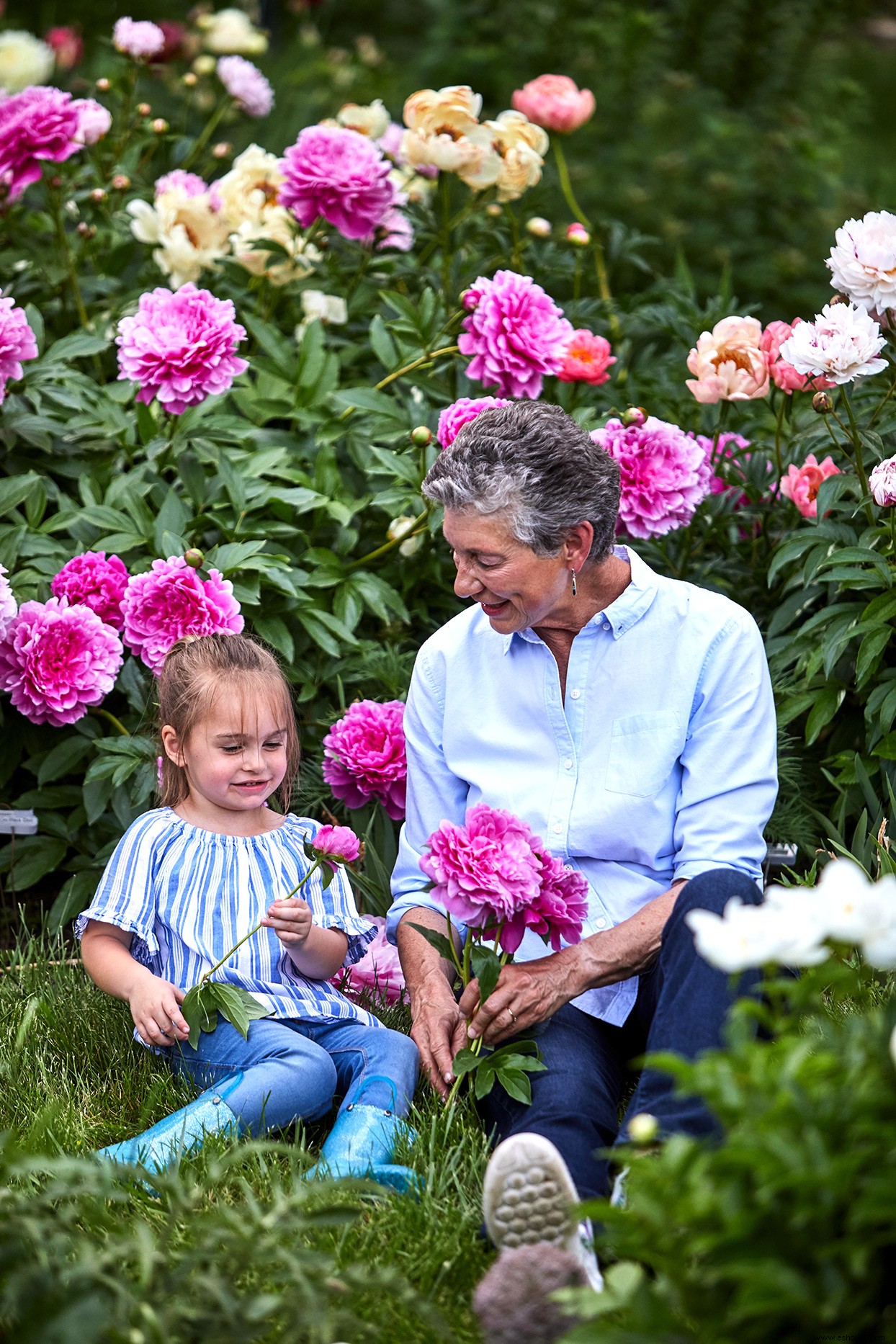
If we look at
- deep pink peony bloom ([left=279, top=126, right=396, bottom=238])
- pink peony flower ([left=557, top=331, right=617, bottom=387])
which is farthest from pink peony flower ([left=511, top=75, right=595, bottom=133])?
pink peony flower ([left=557, top=331, right=617, bottom=387])

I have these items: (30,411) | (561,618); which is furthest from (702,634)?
(30,411)

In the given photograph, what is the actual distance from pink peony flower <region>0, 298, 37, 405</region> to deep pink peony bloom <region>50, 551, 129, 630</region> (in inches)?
15.6

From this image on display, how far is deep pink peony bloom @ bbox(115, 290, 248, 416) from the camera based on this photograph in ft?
8.92

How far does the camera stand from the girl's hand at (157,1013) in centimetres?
212

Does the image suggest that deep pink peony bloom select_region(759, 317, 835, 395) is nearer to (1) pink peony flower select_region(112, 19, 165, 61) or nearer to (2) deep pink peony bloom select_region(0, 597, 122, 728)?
(2) deep pink peony bloom select_region(0, 597, 122, 728)

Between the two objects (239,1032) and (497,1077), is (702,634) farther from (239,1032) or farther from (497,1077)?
(239,1032)

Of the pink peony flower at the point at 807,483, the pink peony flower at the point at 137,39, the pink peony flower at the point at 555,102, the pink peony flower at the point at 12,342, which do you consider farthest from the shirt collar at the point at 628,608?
the pink peony flower at the point at 137,39

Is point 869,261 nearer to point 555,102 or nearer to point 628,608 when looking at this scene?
point 628,608

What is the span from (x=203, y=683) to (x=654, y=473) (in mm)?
949

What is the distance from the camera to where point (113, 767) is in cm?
271

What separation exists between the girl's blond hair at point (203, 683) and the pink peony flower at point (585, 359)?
94cm

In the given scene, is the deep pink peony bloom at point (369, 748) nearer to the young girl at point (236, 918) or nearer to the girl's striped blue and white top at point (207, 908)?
the young girl at point (236, 918)

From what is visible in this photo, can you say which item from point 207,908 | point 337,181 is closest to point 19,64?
point 337,181

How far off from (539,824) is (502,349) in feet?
3.29
